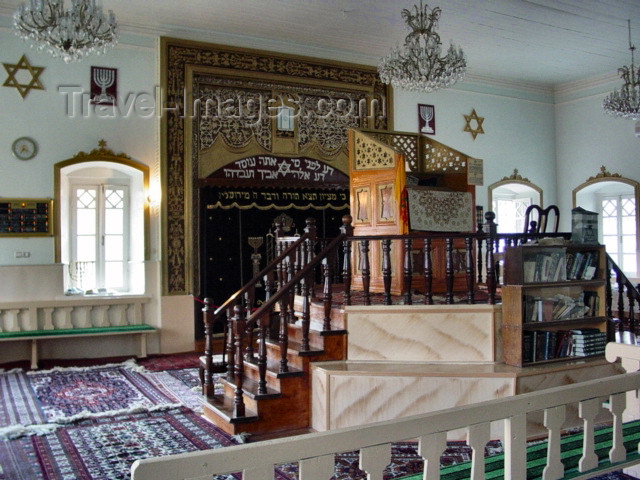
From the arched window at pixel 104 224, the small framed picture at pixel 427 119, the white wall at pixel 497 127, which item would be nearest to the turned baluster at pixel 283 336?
the arched window at pixel 104 224

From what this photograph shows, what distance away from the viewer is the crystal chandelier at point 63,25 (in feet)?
18.3

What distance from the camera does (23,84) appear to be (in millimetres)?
8141

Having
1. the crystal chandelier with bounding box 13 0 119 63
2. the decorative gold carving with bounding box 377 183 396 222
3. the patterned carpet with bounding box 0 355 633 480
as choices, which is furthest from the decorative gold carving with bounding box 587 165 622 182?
the crystal chandelier with bounding box 13 0 119 63

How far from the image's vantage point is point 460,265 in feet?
24.7

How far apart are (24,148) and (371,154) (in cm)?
452

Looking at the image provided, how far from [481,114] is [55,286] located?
7.91 meters

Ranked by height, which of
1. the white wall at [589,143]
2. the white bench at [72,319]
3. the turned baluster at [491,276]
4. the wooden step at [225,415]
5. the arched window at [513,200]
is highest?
A: the white wall at [589,143]

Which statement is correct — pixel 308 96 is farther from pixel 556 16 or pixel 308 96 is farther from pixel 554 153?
pixel 554 153

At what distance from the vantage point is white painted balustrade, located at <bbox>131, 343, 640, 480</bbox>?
1883 mm

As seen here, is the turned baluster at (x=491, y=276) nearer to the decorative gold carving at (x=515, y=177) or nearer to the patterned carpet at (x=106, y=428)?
the patterned carpet at (x=106, y=428)

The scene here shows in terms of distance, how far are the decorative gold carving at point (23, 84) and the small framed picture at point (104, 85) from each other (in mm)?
640

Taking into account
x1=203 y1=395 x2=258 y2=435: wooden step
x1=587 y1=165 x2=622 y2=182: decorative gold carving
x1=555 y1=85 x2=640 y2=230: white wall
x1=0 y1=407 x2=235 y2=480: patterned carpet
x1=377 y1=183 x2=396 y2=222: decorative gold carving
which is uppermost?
x1=555 y1=85 x2=640 y2=230: white wall

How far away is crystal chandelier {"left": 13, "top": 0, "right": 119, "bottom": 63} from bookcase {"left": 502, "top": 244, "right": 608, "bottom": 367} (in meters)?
4.17

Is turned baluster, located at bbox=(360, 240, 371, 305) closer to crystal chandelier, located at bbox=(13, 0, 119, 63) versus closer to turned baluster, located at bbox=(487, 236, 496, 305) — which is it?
turned baluster, located at bbox=(487, 236, 496, 305)
